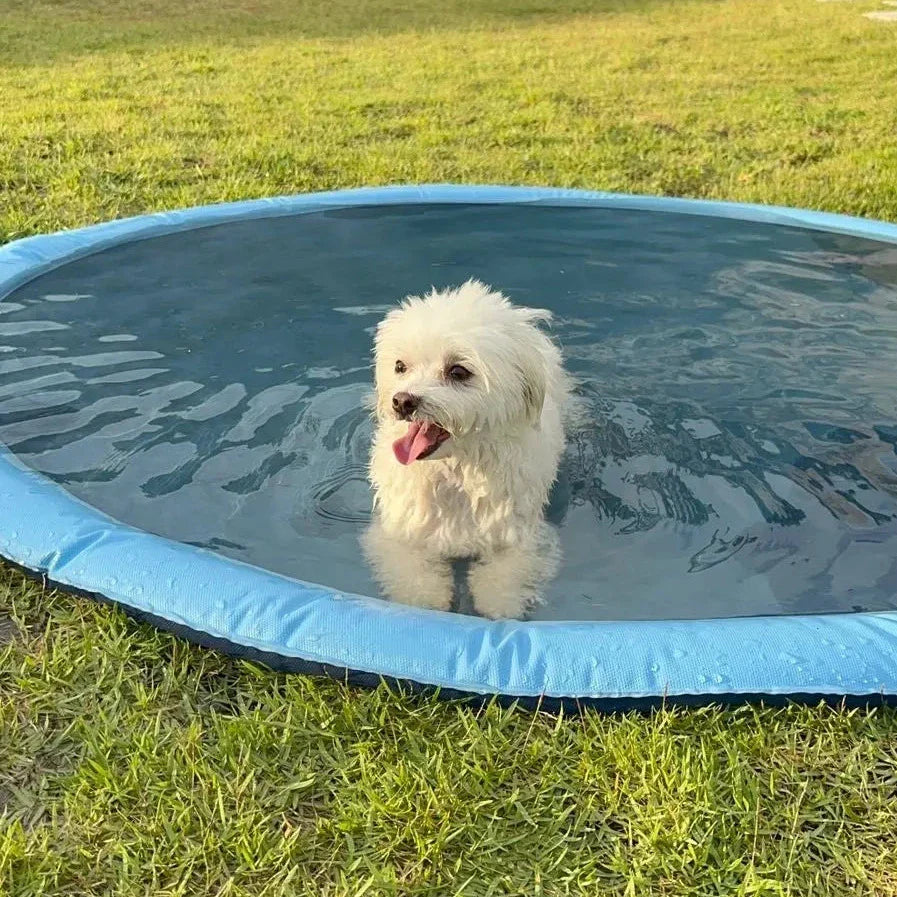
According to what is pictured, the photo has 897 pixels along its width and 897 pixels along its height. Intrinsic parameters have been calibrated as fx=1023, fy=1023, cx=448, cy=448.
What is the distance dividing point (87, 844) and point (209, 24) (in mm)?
15646

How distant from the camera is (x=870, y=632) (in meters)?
2.91

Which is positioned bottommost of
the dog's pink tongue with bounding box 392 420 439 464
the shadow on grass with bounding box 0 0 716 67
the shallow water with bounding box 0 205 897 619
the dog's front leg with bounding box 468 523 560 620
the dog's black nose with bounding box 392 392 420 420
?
the shallow water with bounding box 0 205 897 619

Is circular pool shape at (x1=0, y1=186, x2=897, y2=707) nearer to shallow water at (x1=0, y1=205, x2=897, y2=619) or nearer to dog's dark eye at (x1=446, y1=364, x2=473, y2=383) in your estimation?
shallow water at (x1=0, y1=205, x2=897, y2=619)

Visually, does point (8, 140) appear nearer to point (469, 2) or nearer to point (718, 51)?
point (718, 51)

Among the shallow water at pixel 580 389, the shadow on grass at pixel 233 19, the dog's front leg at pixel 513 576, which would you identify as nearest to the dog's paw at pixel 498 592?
the dog's front leg at pixel 513 576

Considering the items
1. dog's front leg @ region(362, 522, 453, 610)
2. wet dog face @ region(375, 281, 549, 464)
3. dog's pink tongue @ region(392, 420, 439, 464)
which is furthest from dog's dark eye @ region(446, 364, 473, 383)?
dog's front leg @ region(362, 522, 453, 610)

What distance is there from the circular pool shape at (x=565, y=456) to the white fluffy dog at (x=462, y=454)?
140 mm

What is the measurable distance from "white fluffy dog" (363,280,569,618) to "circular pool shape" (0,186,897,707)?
0.46ft

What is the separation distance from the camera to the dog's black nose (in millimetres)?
3145

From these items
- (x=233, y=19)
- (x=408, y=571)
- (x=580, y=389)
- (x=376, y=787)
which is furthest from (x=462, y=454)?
(x=233, y=19)

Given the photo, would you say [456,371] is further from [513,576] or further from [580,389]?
[580,389]

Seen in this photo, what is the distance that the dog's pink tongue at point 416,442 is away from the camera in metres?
3.31

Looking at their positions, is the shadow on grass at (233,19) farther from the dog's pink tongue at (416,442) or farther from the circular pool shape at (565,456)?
the dog's pink tongue at (416,442)

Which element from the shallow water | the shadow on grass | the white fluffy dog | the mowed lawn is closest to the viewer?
the mowed lawn
